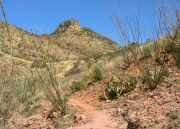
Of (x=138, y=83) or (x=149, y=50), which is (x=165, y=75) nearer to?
(x=138, y=83)

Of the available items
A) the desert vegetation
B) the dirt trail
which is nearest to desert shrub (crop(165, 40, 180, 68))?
the desert vegetation

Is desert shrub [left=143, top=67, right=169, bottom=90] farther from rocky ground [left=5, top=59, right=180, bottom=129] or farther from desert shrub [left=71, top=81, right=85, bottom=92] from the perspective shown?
desert shrub [left=71, top=81, right=85, bottom=92]

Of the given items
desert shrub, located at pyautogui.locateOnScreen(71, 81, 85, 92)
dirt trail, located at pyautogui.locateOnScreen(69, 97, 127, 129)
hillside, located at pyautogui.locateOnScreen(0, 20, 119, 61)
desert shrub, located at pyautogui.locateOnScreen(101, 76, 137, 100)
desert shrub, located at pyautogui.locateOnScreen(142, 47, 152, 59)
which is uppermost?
hillside, located at pyautogui.locateOnScreen(0, 20, 119, 61)

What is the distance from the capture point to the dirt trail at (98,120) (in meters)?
8.27

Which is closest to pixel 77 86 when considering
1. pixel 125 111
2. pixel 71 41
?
pixel 125 111

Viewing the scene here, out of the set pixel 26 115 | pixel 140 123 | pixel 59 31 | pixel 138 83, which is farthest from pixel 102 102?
pixel 59 31

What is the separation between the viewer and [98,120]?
8820 millimetres

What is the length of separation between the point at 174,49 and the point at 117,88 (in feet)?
6.68

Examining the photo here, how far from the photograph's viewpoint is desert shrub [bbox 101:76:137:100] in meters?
10.3

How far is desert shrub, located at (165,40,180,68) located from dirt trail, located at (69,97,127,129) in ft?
7.93

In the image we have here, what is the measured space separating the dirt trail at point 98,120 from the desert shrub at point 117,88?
56 cm

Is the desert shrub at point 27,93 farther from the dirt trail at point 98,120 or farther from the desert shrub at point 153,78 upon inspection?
the desert shrub at point 153,78

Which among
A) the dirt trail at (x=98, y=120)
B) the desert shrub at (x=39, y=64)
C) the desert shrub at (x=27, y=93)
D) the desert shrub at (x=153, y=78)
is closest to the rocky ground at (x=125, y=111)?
the dirt trail at (x=98, y=120)

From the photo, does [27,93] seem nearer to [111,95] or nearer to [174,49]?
[111,95]
